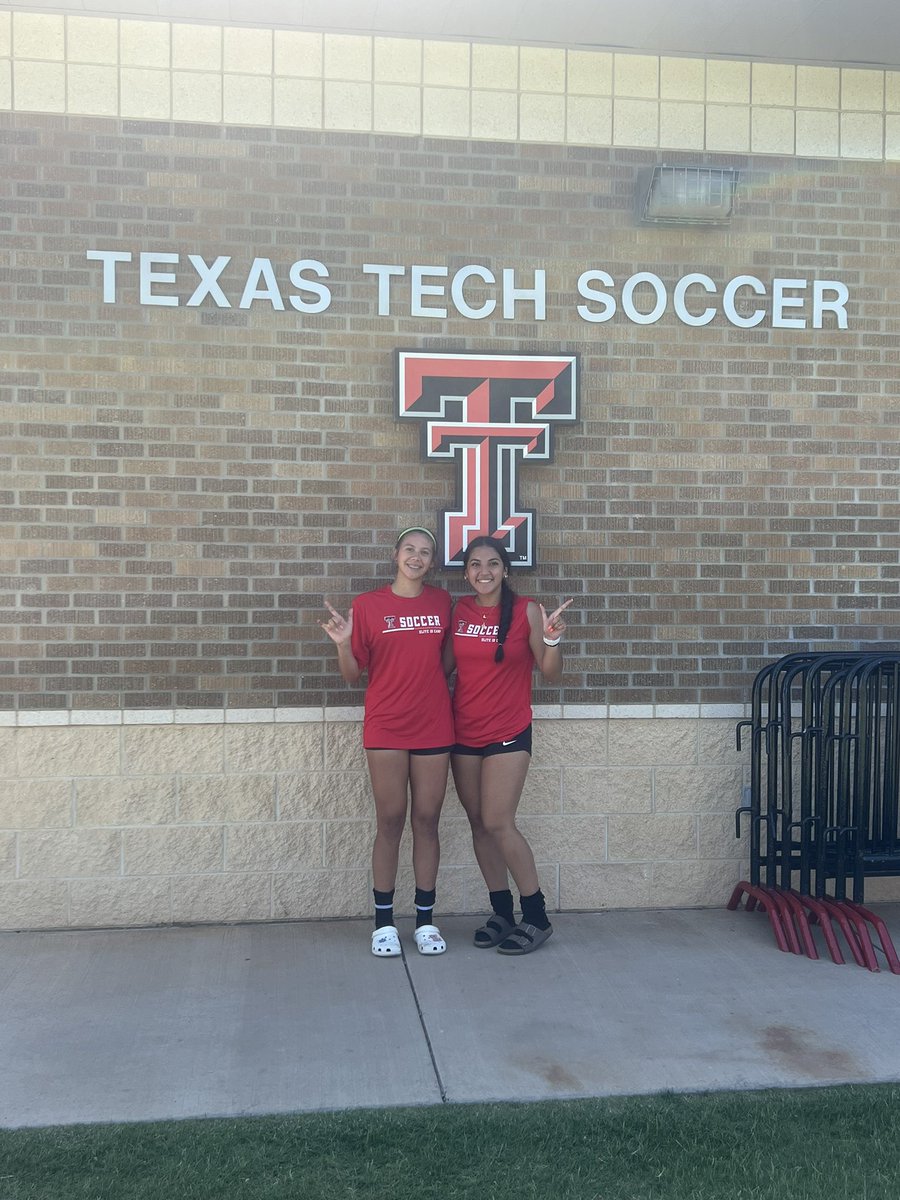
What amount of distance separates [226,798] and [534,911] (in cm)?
165

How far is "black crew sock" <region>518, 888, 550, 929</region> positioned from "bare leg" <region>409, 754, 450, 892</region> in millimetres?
457

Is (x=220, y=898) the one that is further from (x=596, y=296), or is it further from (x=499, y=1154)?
(x=596, y=296)

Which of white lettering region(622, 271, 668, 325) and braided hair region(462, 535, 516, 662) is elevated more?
white lettering region(622, 271, 668, 325)

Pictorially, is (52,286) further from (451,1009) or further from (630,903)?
(630,903)

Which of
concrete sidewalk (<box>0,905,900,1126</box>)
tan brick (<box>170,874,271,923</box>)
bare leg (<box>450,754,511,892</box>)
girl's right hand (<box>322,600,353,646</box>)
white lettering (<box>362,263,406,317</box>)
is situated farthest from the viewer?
white lettering (<box>362,263,406,317</box>)

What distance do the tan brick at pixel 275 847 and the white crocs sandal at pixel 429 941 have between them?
0.74 m

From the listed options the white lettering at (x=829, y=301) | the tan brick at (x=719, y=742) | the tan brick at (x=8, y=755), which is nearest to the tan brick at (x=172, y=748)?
the tan brick at (x=8, y=755)

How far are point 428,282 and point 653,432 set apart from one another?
1.43 m

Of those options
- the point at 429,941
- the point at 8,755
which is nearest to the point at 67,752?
the point at 8,755

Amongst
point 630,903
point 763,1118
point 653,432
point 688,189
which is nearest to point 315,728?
point 630,903

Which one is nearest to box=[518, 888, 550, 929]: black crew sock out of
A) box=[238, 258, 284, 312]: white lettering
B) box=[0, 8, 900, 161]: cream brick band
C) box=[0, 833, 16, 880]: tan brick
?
box=[0, 833, 16, 880]: tan brick

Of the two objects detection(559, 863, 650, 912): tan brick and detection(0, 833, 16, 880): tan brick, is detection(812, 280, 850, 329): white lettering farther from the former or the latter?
detection(0, 833, 16, 880): tan brick

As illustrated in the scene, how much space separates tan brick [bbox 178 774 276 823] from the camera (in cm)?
587

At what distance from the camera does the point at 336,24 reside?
19.1ft
